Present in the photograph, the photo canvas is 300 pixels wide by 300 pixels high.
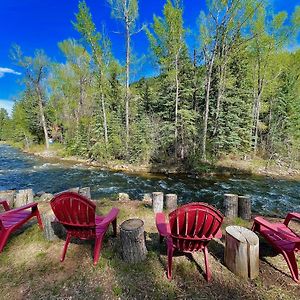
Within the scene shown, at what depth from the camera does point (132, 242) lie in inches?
129

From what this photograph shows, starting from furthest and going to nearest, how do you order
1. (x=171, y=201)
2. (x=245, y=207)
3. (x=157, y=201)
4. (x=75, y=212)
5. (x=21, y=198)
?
(x=21, y=198) → (x=171, y=201) → (x=157, y=201) → (x=245, y=207) → (x=75, y=212)

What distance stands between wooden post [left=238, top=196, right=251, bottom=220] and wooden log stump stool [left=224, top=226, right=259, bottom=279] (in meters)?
1.95

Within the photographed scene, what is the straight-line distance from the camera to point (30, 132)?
3041 centimetres

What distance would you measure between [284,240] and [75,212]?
3126 mm

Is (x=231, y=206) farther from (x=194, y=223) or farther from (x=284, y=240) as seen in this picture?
(x=194, y=223)

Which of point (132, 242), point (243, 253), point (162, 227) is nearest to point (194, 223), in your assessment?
point (162, 227)

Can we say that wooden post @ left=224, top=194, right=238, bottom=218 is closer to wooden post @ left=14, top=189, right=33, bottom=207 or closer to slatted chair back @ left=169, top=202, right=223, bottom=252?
slatted chair back @ left=169, top=202, right=223, bottom=252

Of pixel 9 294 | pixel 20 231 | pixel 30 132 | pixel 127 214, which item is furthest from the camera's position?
pixel 30 132

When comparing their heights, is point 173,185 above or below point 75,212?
below

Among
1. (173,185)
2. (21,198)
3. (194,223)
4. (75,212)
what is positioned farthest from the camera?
(173,185)

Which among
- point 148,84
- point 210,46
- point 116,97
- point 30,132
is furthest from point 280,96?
point 30,132

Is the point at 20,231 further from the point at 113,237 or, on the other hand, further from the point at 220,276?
the point at 220,276

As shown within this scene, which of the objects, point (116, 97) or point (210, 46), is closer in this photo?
point (210, 46)

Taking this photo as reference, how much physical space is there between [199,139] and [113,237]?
Answer: 13.4 metres
